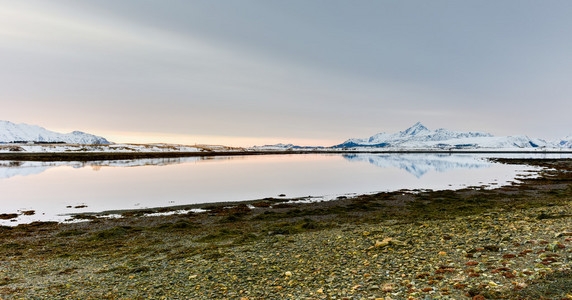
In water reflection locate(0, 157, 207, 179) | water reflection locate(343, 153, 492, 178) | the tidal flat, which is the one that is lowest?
water reflection locate(343, 153, 492, 178)

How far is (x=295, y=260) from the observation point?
42.2 feet

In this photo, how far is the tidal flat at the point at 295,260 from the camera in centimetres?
937

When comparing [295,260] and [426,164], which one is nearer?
[295,260]

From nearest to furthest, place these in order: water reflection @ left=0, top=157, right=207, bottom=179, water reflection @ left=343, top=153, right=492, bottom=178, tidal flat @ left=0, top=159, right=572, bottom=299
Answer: tidal flat @ left=0, top=159, right=572, bottom=299
water reflection @ left=0, top=157, right=207, bottom=179
water reflection @ left=343, top=153, right=492, bottom=178

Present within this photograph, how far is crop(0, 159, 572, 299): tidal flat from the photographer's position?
30.7 ft

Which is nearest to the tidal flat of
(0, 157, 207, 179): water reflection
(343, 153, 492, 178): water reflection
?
(343, 153, 492, 178): water reflection

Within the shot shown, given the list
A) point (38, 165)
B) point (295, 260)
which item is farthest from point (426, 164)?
point (38, 165)

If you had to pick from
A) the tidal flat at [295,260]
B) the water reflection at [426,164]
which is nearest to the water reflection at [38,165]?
the tidal flat at [295,260]

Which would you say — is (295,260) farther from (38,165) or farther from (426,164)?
(426,164)

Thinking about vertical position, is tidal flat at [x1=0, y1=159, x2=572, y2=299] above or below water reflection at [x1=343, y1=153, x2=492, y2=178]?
above

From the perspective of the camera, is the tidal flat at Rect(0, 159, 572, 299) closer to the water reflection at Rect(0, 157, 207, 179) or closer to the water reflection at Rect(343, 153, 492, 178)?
the water reflection at Rect(343, 153, 492, 178)

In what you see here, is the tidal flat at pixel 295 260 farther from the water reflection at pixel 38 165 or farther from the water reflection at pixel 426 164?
the water reflection at pixel 38 165

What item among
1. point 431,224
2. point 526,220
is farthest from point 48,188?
point 526,220

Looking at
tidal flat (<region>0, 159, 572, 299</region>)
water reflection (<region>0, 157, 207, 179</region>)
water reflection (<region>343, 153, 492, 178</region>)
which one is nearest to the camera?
tidal flat (<region>0, 159, 572, 299</region>)
